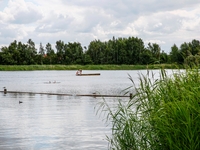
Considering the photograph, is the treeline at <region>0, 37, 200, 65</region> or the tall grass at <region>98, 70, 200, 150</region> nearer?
the tall grass at <region>98, 70, 200, 150</region>

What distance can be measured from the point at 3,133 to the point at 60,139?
251cm

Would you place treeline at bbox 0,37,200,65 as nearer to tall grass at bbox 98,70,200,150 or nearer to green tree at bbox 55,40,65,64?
green tree at bbox 55,40,65,64

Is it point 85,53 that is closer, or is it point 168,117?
point 168,117

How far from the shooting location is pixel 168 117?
23.2ft

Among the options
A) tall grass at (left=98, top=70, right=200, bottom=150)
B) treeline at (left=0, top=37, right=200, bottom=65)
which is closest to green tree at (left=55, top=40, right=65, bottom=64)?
treeline at (left=0, top=37, right=200, bottom=65)

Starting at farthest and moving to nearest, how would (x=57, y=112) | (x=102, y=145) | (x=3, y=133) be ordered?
(x=57, y=112) → (x=3, y=133) → (x=102, y=145)

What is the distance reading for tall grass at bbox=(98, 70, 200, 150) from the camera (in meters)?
6.73

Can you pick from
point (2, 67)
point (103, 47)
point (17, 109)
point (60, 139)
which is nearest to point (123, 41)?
point (103, 47)

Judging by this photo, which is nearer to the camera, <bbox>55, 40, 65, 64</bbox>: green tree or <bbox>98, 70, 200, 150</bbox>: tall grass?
<bbox>98, 70, 200, 150</bbox>: tall grass

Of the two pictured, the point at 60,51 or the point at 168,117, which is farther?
the point at 60,51

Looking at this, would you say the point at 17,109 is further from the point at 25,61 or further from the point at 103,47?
the point at 103,47

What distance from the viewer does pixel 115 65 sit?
463 feet

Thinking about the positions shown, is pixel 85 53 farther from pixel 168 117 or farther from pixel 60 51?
pixel 168 117

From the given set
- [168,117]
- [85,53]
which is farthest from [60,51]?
[168,117]
